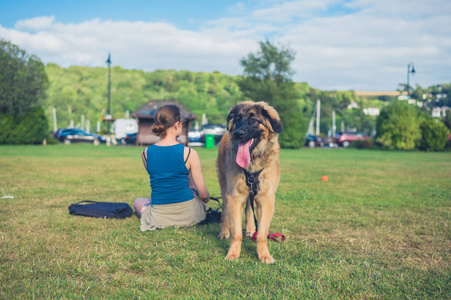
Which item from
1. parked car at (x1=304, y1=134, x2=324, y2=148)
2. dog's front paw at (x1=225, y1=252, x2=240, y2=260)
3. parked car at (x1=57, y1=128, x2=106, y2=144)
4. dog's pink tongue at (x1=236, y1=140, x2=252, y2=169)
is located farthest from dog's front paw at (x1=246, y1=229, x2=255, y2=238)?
parked car at (x1=57, y1=128, x2=106, y2=144)

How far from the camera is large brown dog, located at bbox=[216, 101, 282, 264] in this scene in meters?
4.13

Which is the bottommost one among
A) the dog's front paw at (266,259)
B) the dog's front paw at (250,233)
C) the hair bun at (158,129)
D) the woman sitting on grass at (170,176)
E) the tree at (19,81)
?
the dog's front paw at (250,233)

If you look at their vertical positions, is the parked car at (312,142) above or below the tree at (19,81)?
below

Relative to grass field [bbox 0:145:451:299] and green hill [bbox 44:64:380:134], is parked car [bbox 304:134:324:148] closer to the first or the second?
grass field [bbox 0:145:451:299]

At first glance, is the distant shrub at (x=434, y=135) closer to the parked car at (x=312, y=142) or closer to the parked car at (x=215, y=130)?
the parked car at (x=312, y=142)

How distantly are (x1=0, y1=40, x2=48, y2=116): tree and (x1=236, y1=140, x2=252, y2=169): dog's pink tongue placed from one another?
39.4 m

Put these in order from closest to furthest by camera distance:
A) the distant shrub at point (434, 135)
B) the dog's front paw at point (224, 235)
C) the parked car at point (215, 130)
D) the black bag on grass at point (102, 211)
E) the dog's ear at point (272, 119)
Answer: the dog's ear at point (272, 119), the dog's front paw at point (224, 235), the black bag on grass at point (102, 211), the distant shrub at point (434, 135), the parked car at point (215, 130)

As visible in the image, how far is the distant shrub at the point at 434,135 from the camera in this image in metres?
33.9

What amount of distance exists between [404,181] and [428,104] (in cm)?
6796

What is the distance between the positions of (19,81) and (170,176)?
129 ft

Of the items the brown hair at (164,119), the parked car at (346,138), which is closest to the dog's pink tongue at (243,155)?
the brown hair at (164,119)

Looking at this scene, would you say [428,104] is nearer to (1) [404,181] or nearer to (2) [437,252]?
(1) [404,181]

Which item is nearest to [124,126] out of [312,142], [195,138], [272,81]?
[195,138]

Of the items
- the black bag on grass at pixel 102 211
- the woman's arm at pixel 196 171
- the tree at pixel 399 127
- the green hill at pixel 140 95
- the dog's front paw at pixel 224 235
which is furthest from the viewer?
the green hill at pixel 140 95
